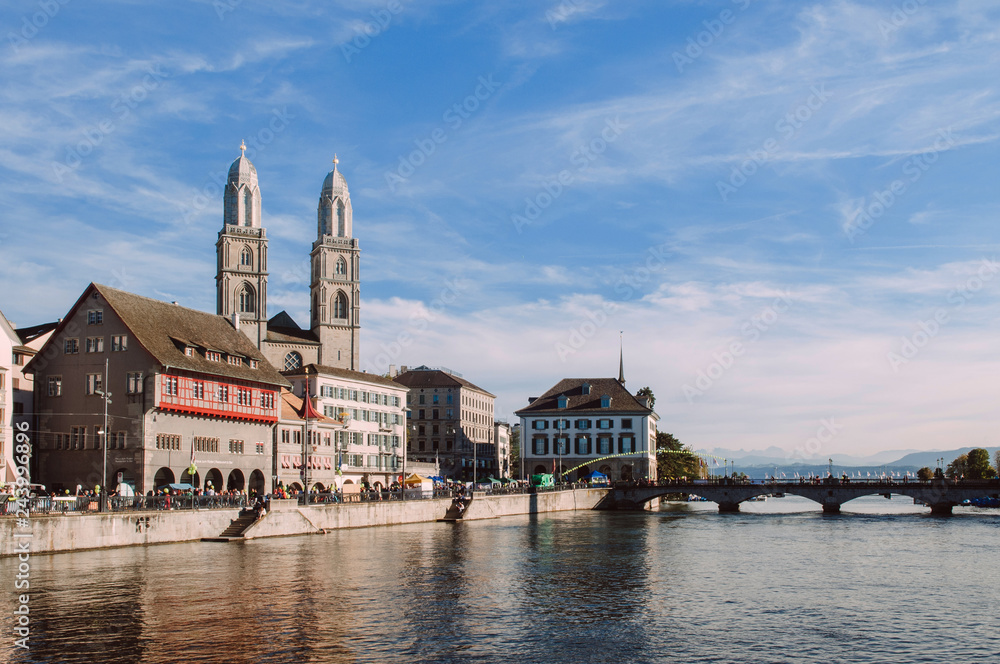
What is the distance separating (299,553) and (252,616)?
20.0m

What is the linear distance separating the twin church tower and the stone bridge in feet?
149

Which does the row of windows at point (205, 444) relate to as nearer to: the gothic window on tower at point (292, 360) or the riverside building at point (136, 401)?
the riverside building at point (136, 401)

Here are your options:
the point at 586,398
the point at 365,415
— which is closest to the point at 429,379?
the point at 586,398

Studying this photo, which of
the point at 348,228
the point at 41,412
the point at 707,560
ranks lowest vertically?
the point at 707,560

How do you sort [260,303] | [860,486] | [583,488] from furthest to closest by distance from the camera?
1. [260,303]
2. [583,488]
3. [860,486]

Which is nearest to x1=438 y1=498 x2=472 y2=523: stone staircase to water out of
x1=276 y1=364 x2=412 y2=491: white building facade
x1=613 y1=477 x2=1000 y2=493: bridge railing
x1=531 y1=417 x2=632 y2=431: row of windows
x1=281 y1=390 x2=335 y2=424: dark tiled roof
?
x1=276 y1=364 x2=412 y2=491: white building facade

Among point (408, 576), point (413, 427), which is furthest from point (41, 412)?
point (413, 427)

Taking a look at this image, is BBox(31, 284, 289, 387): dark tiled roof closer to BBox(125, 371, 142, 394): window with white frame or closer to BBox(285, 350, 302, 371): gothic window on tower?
BBox(125, 371, 142, 394): window with white frame

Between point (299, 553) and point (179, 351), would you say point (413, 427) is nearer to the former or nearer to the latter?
point (179, 351)

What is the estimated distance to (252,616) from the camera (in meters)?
32.5

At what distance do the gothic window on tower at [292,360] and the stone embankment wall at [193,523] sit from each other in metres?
52.7

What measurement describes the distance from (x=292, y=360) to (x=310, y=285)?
1654 centimetres

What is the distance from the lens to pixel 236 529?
2325 inches

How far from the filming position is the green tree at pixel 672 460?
162 metres
